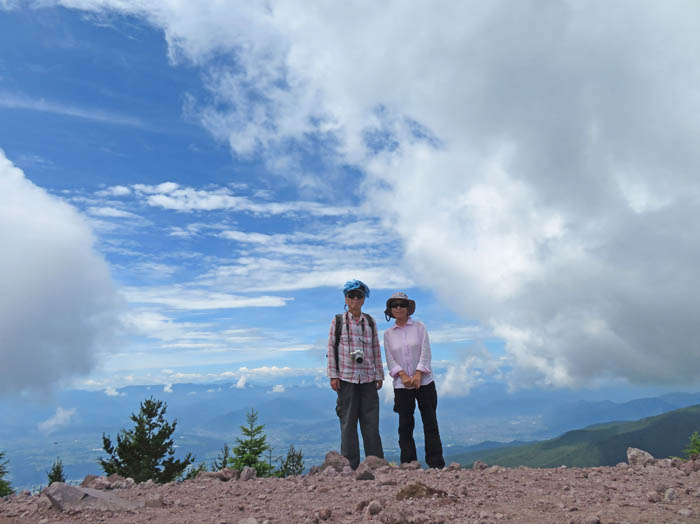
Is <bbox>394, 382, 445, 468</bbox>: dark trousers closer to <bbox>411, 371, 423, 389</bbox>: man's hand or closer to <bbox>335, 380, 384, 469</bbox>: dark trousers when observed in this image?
<bbox>411, 371, 423, 389</bbox>: man's hand

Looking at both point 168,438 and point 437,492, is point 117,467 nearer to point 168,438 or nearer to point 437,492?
point 168,438

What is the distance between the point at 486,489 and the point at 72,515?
5.19m

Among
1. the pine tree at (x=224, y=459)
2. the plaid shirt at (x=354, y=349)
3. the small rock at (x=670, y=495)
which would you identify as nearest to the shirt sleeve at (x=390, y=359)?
the plaid shirt at (x=354, y=349)

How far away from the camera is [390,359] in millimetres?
8289

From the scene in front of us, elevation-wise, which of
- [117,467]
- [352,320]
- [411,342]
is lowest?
[117,467]

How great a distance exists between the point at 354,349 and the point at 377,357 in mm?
530

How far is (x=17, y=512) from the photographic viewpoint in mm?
5965

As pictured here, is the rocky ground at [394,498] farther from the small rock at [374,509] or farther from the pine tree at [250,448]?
the pine tree at [250,448]

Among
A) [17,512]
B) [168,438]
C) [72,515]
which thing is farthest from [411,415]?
[168,438]

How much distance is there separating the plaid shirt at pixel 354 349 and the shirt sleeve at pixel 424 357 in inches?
33.4

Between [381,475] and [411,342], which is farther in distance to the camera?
[411,342]

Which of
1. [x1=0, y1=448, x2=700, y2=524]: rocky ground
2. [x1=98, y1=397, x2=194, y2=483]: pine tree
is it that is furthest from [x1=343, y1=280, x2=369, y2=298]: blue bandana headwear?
[x1=98, y1=397, x2=194, y2=483]: pine tree

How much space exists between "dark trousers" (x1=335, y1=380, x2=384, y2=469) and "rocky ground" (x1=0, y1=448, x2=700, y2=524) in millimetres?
677

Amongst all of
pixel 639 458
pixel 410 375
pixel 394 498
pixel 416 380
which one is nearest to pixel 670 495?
pixel 394 498
